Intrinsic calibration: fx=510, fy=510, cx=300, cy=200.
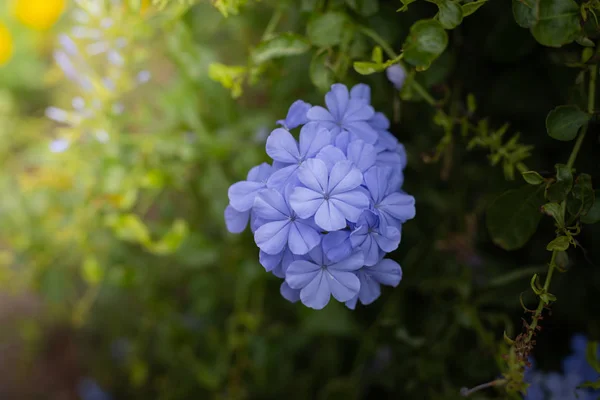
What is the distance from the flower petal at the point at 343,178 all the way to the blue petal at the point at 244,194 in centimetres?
8

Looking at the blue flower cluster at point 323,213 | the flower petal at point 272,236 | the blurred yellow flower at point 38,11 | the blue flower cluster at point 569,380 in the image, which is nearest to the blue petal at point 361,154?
the blue flower cluster at point 323,213

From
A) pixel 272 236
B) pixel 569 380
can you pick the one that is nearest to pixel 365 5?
pixel 272 236

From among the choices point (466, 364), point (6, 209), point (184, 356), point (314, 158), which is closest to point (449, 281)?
point (466, 364)

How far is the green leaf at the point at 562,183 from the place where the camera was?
1.94 ft

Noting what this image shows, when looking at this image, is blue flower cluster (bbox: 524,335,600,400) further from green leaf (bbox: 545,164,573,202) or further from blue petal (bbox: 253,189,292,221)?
blue petal (bbox: 253,189,292,221)

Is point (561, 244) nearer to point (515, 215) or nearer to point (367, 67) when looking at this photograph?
point (515, 215)

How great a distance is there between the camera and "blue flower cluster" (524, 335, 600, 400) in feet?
2.57

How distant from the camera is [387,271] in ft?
1.95

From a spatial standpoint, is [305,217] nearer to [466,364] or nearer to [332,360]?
[466,364]

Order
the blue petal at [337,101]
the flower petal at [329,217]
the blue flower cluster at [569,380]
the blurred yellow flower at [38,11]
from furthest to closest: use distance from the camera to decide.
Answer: the blurred yellow flower at [38,11], the blue flower cluster at [569,380], the blue petal at [337,101], the flower petal at [329,217]

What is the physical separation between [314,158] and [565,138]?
0.31 m

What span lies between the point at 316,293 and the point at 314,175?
0.43 feet

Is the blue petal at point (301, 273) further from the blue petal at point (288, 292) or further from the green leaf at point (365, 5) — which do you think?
the green leaf at point (365, 5)

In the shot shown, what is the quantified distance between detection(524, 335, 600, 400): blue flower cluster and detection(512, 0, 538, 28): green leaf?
1.65 ft
